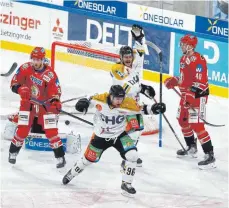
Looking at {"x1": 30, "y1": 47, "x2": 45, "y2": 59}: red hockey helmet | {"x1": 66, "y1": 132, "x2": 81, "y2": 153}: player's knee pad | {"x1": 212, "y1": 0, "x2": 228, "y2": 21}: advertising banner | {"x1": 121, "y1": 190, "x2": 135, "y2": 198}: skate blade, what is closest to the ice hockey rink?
{"x1": 121, "y1": 190, "x2": 135, "y2": 198}: skate blade

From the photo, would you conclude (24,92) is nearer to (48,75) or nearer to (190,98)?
(48,75)

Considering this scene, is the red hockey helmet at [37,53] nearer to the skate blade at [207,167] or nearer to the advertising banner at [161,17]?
the skate blade at [207,167]

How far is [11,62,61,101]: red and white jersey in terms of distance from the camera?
7.35 meters

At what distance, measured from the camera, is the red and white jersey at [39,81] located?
24.1ft

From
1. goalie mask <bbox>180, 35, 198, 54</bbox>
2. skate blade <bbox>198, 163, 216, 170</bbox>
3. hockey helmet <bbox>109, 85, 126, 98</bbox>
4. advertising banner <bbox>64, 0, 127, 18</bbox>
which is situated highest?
advertising banner <bbox>64, 0, 127, 18</bbox>

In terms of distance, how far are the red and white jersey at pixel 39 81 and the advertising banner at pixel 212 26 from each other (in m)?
3.41

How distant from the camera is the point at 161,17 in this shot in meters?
10.6

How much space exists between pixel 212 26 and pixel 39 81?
355cm

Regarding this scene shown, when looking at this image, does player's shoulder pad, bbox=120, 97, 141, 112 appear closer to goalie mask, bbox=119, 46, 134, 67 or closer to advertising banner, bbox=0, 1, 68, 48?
goalie mask, bbox=119, 46, 134, 67

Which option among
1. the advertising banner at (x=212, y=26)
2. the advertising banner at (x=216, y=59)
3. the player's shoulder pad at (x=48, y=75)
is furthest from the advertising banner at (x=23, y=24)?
the player's shoulder pad at (x=48, y=75)

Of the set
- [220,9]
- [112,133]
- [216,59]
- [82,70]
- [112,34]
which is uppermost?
[220,9]

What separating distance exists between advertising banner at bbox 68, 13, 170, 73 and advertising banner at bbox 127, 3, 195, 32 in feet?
0.71

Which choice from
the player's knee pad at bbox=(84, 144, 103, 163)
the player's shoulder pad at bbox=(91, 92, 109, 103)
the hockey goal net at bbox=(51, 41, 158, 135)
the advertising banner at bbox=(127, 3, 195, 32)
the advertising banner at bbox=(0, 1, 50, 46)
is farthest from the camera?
the advertising banner at bbox=(0, 1, 50, 46)

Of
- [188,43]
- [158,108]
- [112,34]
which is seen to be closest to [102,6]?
[112,34]
